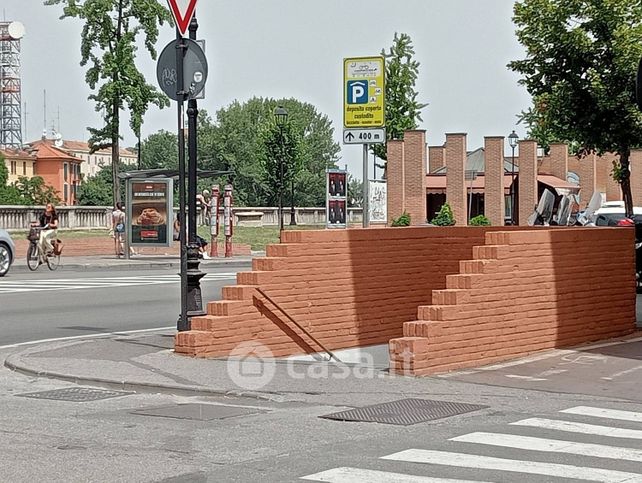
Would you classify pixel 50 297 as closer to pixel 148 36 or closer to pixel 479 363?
pixel 479 363

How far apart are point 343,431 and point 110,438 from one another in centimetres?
189

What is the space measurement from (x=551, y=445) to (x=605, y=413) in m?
1.81

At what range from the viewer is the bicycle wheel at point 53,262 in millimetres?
34625

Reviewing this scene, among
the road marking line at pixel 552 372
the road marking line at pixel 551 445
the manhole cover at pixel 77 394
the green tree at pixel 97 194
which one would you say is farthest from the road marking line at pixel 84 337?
the green tree at pixel 97 194

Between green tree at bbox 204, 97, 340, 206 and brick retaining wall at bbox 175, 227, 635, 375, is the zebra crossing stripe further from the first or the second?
green tree at bbox 204, 97, 340, 206

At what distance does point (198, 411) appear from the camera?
10555 millimetres

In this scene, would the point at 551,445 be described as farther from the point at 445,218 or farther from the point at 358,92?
the point at 445,218

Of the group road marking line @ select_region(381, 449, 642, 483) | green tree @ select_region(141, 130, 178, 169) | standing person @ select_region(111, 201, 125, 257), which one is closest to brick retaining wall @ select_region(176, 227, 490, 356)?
road marking line @ select_region(381, 449, 642, 483)

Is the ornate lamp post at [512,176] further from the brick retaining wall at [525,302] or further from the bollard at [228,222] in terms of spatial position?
the brick retaining wall at [525,302]

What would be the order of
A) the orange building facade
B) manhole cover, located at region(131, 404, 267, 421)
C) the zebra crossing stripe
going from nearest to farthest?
the zebra crossing stripe < manhole cover, located at region(131, 404, 267, 421) < the orange building facade

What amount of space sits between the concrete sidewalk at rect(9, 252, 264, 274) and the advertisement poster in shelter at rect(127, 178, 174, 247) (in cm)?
A: 89

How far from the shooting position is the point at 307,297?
14758 mm

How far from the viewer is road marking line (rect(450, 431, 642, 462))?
8609mm

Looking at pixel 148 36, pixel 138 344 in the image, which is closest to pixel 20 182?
pixel 148 36
